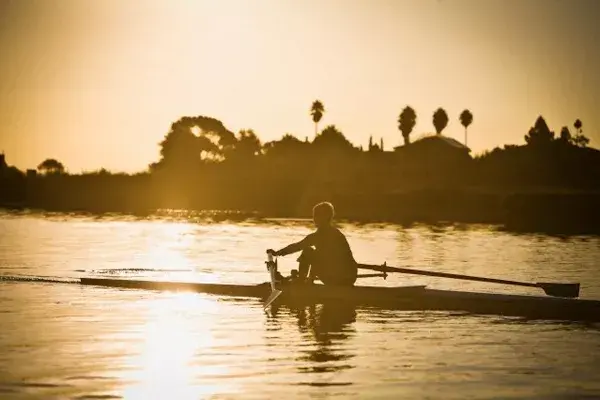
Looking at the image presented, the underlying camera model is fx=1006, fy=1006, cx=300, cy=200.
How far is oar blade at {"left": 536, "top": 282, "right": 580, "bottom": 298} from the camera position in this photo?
20922mm

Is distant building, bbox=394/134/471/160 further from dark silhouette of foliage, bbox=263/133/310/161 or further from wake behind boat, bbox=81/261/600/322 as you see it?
wake behind boat, bbox=81/261/600/322

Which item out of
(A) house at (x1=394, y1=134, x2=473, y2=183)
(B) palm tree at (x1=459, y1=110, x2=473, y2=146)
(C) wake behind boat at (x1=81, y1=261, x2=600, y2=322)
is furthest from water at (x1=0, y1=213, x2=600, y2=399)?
(B) palm tree at (x1=459, y1=110, x2=473, y2=146)

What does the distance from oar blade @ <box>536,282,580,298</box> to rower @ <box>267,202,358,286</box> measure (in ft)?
13.3

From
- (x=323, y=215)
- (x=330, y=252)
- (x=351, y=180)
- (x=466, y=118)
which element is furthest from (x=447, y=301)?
(x=466, y=118)

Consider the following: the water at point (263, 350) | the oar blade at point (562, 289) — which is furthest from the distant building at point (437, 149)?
the oar blade at point (562, 289)

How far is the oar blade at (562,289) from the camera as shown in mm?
20922

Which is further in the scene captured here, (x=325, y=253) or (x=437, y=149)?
(x=437, y=149)

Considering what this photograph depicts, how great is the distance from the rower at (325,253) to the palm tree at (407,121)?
145 m

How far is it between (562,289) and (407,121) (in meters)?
145

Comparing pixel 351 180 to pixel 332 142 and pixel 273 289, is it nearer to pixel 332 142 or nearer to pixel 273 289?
pixel 332 142

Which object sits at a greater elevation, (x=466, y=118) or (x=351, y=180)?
(x=466, y=118)

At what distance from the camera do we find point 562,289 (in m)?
21.0

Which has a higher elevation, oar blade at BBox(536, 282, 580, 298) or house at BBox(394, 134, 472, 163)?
Answer: house at BBox(394, 134, 472, 163)

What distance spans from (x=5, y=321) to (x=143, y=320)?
273 cm
